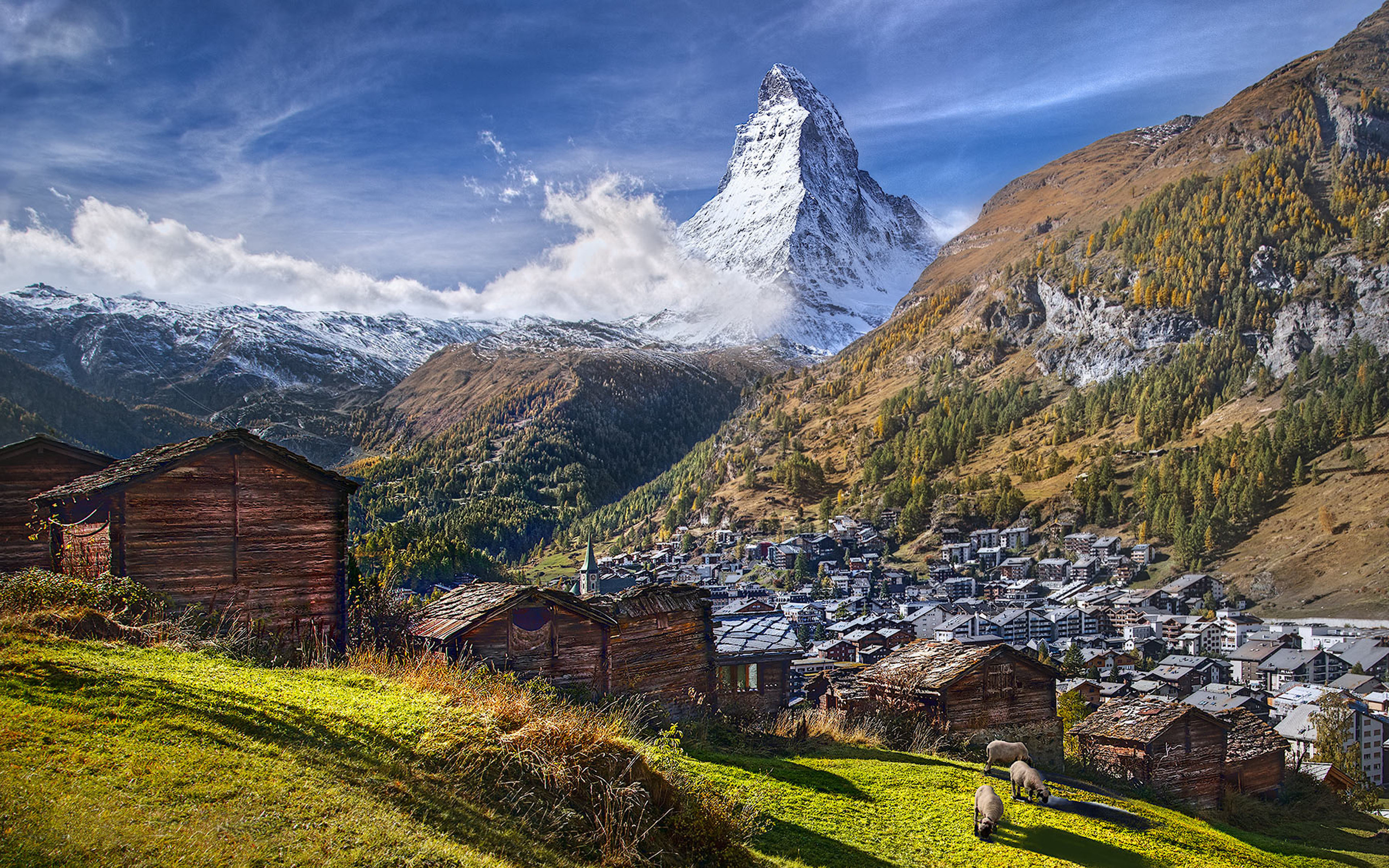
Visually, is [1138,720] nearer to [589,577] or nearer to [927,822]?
[927,822]

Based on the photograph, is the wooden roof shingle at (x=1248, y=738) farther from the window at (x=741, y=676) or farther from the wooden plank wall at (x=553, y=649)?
the wooden plank wall at (x=553, y=649)

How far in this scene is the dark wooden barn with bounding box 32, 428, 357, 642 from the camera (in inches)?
685

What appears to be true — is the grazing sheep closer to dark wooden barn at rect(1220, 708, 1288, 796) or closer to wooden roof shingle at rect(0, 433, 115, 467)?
wooden roof shingle at rect(0, 433, 115, 467)

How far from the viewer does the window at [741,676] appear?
3139 centimetres

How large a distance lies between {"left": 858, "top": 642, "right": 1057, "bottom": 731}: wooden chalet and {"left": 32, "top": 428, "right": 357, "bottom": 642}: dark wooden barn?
16.1 meters

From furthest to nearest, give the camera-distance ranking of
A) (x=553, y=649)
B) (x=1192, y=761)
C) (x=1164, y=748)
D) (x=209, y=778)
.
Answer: (x=1192, y=761) < (x=1164, y=748) < (x=553, y=649) < (x=209, y=778)

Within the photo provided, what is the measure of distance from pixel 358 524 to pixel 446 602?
139 metres

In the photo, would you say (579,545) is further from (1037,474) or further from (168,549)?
(168,549)

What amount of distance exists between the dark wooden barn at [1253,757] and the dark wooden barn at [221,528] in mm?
36210

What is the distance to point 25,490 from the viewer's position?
72.6 feet

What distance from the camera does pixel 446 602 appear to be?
2233cm

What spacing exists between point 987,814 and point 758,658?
19406 millimetres

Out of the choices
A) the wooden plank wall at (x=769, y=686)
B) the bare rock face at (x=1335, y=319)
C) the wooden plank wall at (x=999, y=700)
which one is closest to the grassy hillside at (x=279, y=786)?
the wooden plank wall at (x=999, y=700)

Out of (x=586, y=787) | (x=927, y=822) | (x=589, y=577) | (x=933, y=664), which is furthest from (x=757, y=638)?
(x=589, y=577)
